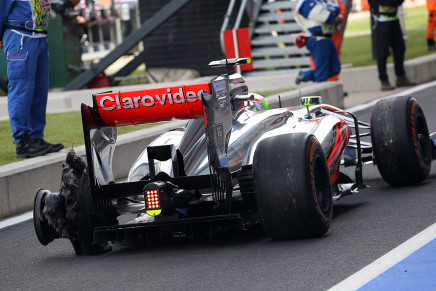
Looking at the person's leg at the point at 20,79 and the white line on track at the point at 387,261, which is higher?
the person's leg at the point at 20,79

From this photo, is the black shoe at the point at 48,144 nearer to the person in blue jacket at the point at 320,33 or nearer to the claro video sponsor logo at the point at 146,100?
the claro video sponsor logo at the point at 146,100

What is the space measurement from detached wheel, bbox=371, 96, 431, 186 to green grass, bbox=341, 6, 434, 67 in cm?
1117

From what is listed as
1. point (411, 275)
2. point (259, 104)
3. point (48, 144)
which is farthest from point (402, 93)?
point (411, 275)

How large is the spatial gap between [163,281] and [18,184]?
3435 millimetres

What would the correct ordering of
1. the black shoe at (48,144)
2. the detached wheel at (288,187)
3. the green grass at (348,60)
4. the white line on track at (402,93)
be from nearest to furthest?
the detached wheel at (288,187) → the black shoe at (48,144) → the green grass at (348,60) → the white line on track at (402,93)

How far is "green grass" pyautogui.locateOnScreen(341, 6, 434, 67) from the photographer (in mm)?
20828

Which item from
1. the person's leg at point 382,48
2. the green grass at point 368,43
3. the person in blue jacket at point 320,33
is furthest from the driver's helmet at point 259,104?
the green grass at point 368,43

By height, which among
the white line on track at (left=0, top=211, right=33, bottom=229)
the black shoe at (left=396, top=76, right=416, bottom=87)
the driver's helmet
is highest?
the driver's helmet

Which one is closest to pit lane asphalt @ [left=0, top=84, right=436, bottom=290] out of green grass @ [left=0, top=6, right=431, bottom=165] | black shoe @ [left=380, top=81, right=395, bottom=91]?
green grass @ [left=0, top=6, right=431, bottom=165]

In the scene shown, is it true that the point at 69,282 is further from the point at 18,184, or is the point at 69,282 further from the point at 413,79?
the point at 413,79

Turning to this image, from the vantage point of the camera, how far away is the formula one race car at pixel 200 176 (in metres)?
6.34

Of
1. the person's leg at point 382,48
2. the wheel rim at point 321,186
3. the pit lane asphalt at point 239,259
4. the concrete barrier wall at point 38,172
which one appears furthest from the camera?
the person's leg at point 382,48

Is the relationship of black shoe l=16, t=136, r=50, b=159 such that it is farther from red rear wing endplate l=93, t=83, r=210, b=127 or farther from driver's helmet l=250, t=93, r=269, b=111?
red rear wing endplate l=93, t=83, r=210, b=127

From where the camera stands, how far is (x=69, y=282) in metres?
6.15
